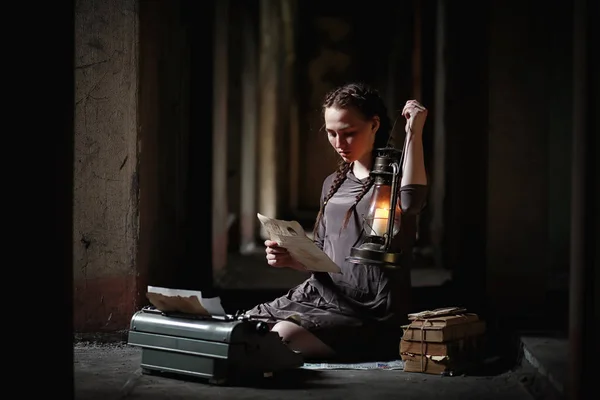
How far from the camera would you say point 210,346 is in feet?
15.9

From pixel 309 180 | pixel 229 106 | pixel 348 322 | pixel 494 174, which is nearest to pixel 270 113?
pixel 229 106

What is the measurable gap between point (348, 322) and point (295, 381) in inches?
24.7

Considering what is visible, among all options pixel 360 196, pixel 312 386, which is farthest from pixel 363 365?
pixel 360 196

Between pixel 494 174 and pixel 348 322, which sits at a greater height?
pixel 494 174

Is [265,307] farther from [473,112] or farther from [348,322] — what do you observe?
[473,112]

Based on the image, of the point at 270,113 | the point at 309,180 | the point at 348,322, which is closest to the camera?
the point at 348,322

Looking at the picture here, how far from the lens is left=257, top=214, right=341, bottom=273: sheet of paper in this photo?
201 inches

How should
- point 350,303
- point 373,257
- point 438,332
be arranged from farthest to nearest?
point 350,303 → point 438,332 → point 373,257

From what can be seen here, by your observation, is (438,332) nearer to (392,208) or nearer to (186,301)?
(392,208)

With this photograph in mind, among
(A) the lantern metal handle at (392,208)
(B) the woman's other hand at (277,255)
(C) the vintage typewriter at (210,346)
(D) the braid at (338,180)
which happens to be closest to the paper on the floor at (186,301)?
(C) the vintage typewriter at (210,346)

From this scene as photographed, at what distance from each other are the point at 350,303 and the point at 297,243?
701mm

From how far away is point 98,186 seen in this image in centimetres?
621

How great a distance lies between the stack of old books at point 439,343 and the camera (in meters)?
5.21

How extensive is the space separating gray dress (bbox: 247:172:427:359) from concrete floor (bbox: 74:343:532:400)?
0.29m
